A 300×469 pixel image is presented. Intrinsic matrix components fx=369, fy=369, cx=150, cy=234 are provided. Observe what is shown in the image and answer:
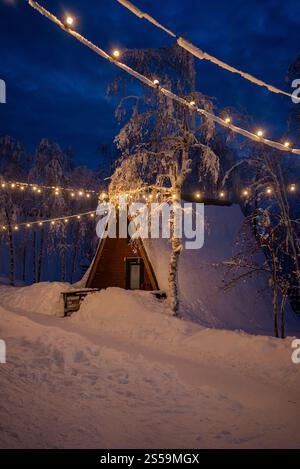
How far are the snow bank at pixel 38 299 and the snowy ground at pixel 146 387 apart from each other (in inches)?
159

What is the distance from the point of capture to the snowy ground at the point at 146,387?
16.0 feet

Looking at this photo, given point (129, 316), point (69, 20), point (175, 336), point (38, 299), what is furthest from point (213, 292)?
point (69, 20)

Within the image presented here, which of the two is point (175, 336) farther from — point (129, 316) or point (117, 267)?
point (117, 267)

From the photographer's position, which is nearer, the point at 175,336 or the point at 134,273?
the point at 175,336

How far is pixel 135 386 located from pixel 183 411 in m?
1.42

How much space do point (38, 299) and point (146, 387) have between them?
1200 cm

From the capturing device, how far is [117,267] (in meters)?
18.5

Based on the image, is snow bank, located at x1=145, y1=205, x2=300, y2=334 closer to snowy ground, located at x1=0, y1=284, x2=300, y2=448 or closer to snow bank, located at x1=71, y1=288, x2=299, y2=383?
snow bank, located at x1=71, y1=288, x2=299, y2=383

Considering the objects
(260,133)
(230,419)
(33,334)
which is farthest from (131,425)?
(33,334)

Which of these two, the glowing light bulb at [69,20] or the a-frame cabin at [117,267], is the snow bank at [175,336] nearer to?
the a-frame cabin at [117,267]

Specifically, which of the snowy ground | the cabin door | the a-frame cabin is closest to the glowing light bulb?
the snowy ground

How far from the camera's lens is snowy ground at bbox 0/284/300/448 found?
16.0 ft

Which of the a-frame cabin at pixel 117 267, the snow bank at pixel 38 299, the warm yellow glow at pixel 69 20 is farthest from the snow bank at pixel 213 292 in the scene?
the warm yellow glow at pixel 69 20
